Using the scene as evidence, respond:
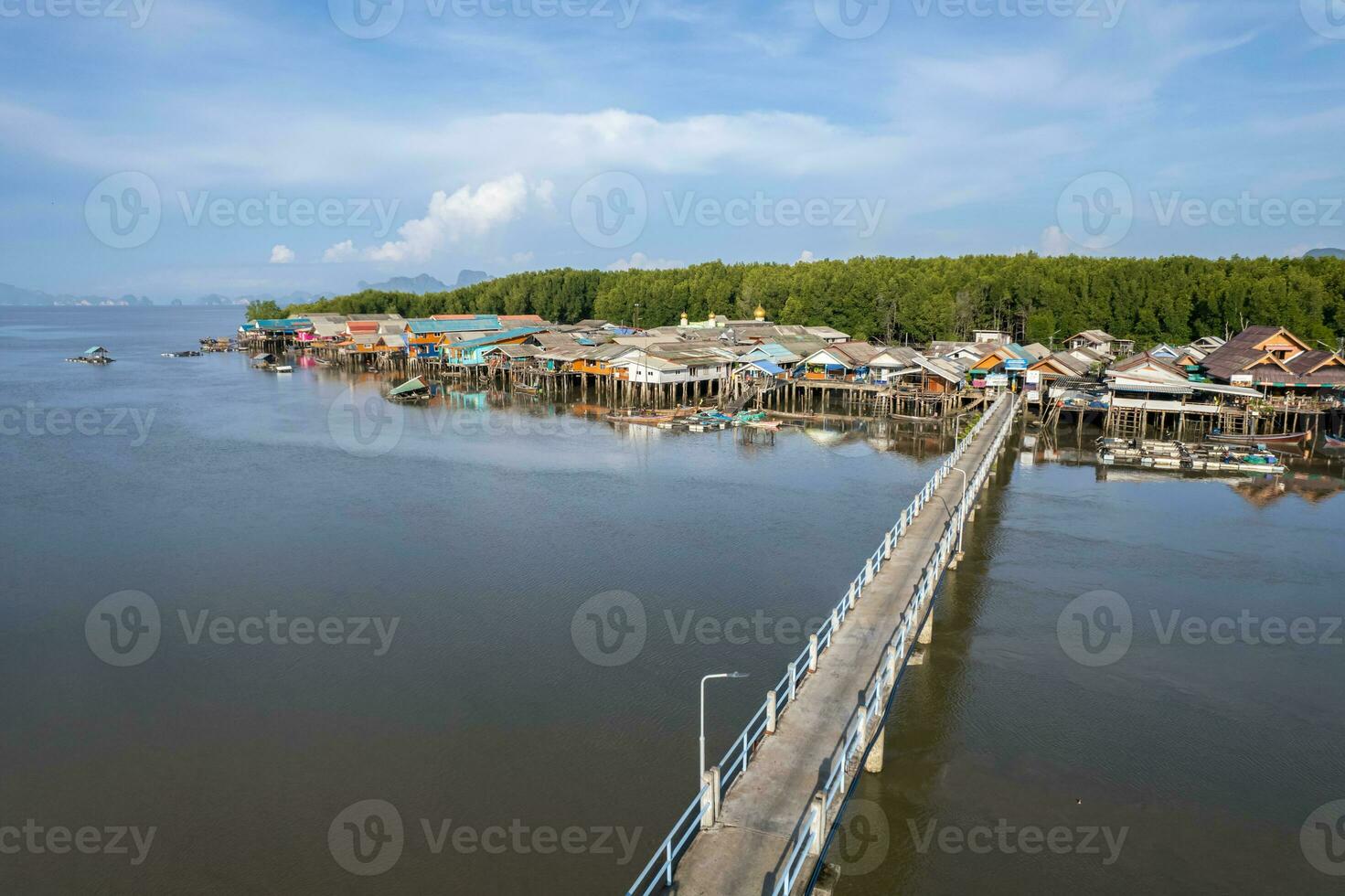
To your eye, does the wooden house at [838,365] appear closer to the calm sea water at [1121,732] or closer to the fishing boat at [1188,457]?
the fishing boat at [1188,457]

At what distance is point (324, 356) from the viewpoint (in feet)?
236

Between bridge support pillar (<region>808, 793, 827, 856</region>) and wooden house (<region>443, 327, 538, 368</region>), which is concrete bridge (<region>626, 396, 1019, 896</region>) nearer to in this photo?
bridge support pillar (<region>808, 793, 827, 856</region>)

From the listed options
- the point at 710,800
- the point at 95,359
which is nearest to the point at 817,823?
the point at 710,800

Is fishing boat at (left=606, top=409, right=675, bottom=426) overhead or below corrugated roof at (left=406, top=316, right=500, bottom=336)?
below

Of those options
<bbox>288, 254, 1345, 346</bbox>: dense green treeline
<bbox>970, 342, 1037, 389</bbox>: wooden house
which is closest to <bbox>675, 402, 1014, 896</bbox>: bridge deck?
<bbox>970, 342, 1037, 389</bbox>: wooden house

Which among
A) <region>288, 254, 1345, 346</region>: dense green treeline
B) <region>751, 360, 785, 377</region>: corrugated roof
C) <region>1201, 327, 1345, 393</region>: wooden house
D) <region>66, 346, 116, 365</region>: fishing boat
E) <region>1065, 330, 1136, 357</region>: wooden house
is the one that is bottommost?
<region>66, 346, 116, 365</region>: fishing boat

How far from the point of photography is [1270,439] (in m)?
32.8

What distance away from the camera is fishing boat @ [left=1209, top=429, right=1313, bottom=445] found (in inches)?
1268

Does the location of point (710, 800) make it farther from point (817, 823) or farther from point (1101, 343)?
point (1101, 343)

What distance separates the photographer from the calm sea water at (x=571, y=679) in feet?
32.6

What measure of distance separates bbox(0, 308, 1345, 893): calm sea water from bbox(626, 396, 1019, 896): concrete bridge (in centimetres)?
155

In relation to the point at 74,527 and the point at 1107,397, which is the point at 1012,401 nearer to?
the point at 1107,397

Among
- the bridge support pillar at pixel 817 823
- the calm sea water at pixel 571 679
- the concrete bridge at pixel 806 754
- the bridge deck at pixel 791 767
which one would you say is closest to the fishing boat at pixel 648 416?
the calm sea water at pixel 571 679

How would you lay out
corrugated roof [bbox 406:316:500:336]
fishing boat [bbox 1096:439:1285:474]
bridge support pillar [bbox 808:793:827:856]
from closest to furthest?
bridge support pillar [bbox 808:793:827:856] → fishing boat [bbox 1096:439:1285:474] → corrugated roof [bbox 406:316:500:336]
